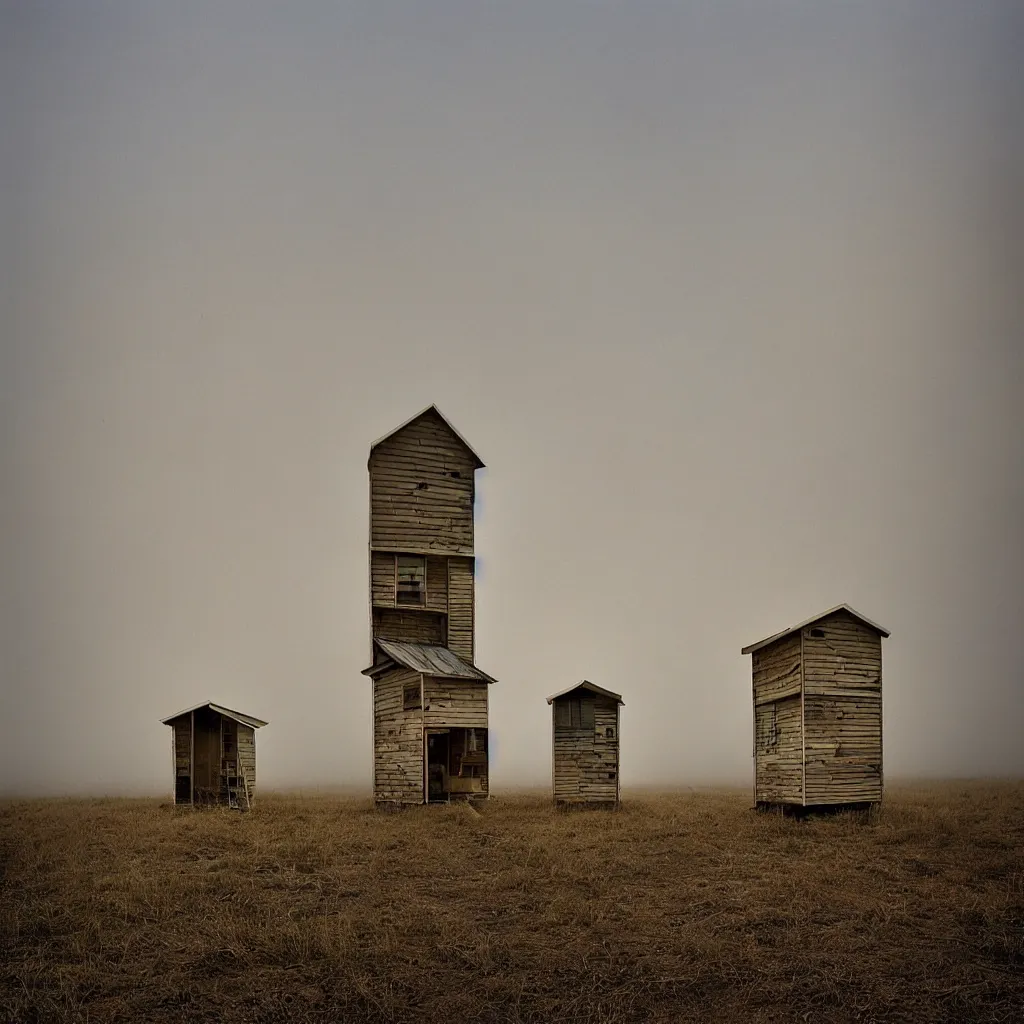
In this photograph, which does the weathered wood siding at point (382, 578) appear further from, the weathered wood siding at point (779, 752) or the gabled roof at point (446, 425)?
the weathered wood siding at point (779, 752)

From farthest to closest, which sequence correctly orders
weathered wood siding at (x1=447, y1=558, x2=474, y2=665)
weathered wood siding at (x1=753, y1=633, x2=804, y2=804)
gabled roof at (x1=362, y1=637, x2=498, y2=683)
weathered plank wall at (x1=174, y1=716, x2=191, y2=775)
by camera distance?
weathered wood siding at (x1=447, y1=558, x2=474, y2=665)
weathered plank wall at (x1=174, y1=716, x2=191, y2=775)
gabled roof at (x1=362, y1=637, x2=498, y2=683)
weathered wood siding at (x1=753, y1=633, x2=804, y2=804)

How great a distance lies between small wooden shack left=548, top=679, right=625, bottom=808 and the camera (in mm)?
29531

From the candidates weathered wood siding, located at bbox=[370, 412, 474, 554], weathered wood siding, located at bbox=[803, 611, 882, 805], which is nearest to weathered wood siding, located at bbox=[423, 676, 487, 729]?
weathered wood siding, located at bbox=[370, 412, 474, 554]

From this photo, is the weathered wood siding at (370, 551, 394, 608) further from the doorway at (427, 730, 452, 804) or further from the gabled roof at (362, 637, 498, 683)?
the doorway at (427, 730, 452, 804)

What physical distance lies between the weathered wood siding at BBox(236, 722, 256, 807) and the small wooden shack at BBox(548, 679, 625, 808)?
831 centimetres

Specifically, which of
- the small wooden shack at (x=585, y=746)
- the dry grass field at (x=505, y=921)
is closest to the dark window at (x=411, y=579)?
the small wooden shack at (x=585, y=746)

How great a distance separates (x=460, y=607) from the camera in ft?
103

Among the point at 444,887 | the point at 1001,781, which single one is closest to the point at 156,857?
the point at 444,887

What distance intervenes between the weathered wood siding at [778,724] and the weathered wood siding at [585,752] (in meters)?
4.03

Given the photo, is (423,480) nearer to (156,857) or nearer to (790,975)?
(156,857)

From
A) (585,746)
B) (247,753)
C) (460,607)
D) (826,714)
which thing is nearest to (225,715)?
(247,753)

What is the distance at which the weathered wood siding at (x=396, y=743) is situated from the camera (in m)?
27.9

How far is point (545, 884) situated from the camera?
19.7 metres

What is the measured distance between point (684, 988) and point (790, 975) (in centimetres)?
167
